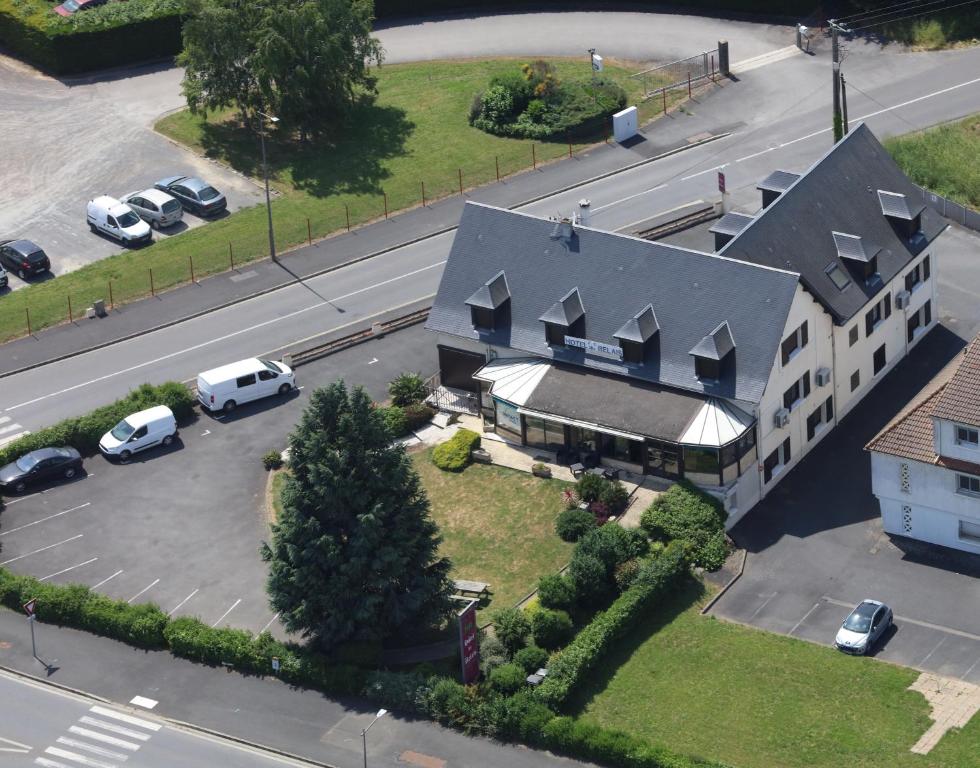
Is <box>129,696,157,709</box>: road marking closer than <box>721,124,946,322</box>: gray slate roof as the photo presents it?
Yes

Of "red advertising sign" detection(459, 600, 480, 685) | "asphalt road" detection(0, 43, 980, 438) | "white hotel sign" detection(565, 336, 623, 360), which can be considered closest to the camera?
"red advertising sign" detection(459, 600, 480, 685)

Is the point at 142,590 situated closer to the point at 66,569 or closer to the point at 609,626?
the point at 66,569

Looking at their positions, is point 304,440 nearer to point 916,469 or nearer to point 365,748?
point 365,748

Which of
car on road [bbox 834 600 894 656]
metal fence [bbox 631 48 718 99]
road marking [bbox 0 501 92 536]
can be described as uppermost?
metal fence [bbox 631 48 718 99]

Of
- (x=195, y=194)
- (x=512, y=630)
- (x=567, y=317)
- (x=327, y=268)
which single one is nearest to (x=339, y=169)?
(x=195, y=194)

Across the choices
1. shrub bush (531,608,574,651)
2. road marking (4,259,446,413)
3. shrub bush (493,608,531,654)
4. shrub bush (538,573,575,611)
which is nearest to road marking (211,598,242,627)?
shrub bush (493,608,531,654)

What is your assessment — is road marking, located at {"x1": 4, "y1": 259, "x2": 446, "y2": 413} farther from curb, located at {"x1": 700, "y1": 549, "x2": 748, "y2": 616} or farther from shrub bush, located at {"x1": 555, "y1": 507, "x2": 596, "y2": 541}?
curb, located at {"x1": 700, "y1": 549, "x2": 748, "y2": 616}

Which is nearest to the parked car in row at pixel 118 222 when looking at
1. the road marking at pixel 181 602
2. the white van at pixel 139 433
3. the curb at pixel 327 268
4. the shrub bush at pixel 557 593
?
the curb at pixel 327 268
